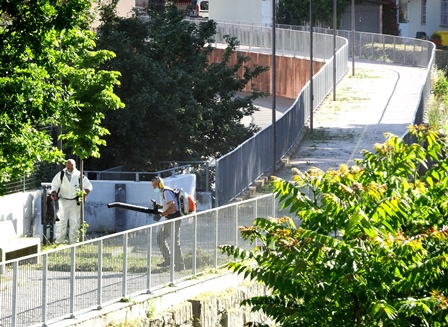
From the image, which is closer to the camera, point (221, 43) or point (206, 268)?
point (206, 268)

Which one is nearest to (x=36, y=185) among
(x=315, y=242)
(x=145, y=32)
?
(x=145, y=32)

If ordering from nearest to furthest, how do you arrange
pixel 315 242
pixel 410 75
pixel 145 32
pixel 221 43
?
pixel 315 242, pixel 145 32, pixel 410 75, pixel 221 43

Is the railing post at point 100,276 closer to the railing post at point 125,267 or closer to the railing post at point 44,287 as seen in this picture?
the railing post at point 125,267

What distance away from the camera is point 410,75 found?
62406 mm

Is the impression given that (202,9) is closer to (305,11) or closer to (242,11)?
(242,11)

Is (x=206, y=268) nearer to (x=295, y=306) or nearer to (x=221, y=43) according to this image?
(x=295, y=306)

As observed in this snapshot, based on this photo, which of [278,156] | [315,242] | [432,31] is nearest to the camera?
[315,242]

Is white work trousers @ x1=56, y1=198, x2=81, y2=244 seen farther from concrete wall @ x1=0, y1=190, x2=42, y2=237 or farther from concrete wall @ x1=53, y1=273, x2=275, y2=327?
concrete wall @ x1=53, y1=273, x2=275, y2=327

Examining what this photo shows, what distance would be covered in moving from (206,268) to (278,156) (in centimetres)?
1761

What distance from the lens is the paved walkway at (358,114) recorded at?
136 feet

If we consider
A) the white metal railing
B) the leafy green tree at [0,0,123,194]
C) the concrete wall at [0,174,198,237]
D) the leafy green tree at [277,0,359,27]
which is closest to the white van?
the leafy green tree at [277,0,359,27]

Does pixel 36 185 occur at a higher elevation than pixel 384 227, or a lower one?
lower

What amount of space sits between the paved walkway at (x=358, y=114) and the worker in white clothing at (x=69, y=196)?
1159cm

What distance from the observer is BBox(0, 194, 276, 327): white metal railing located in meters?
17.2
